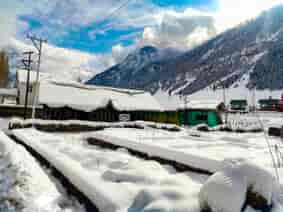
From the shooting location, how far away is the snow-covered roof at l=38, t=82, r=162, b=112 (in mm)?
28092

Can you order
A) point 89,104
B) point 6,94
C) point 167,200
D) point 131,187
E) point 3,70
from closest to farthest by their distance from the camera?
1. point 167,200
2. point 131,187
3. point 89,104
4. point 6,94
5. point 3,70

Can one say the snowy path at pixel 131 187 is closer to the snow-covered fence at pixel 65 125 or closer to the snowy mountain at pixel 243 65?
the snow-covered fence at pixel 65 125

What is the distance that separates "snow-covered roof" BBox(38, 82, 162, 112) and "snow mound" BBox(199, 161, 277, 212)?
83.4 feet

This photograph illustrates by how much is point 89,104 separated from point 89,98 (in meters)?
1.82

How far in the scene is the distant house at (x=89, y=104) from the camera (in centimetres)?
2773

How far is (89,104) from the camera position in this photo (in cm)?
2888

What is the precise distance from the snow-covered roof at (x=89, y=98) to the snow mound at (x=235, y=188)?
1001 inches

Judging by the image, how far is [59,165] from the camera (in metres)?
6.89

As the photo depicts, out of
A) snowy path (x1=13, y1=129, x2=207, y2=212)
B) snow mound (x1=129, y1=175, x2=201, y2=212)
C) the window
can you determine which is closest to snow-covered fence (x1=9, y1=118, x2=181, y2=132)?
the window

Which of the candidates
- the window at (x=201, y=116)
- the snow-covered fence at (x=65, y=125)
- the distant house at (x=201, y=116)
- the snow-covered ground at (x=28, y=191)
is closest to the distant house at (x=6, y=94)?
the snow-covered fence at (x=65, y=125)

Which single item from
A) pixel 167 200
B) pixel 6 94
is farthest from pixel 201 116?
pixel 6 94

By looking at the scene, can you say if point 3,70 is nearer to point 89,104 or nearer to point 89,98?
point 89,98

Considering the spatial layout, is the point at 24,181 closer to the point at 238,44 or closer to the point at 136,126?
the point at 136,126

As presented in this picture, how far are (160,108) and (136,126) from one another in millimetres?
11482
